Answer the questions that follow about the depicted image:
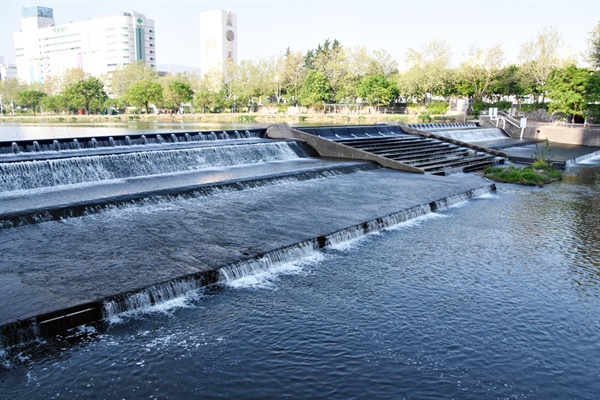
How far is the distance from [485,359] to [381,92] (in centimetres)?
5967

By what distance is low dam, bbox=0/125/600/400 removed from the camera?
17.4 feet

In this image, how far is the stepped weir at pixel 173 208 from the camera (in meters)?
6.88

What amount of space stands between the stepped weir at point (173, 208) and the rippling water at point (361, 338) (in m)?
0.43

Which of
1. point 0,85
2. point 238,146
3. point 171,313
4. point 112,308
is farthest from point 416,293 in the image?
point 0,85

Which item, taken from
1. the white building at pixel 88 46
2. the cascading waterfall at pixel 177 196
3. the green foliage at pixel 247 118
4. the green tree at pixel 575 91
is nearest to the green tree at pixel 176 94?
the green foliage at pixel 247 118

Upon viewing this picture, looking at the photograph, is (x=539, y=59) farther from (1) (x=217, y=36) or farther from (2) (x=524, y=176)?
(1) (x=217, y=36)

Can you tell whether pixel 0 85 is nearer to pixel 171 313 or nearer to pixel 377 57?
pixel 377 57

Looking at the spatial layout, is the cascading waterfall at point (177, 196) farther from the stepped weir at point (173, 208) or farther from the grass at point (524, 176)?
the grass at point (524, 176)

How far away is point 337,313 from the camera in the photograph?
6746mm

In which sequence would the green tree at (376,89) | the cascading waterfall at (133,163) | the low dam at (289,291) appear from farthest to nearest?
1. the green tree at (376,89)
2. the cascading waterfall at (133,163)
3. the low dam at (289,291)

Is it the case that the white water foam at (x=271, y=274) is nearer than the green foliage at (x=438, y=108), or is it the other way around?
the white water foam at (x=271, y=274)

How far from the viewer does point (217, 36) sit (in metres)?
144

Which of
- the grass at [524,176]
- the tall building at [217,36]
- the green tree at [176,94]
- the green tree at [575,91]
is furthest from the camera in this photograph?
the tall building at [217,36]

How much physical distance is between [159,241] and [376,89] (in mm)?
56934
